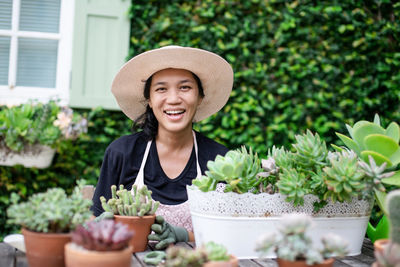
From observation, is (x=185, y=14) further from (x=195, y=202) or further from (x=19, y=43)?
A: (x=195, y=202)

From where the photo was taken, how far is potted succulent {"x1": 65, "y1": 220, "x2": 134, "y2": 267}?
0.81 m

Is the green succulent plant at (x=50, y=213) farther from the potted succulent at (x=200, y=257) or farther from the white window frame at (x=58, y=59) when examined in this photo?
the white window frame at (x=58, y=59)

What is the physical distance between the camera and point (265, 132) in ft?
11.9

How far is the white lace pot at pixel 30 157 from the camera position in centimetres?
308

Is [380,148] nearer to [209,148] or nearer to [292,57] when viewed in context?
[209,148]

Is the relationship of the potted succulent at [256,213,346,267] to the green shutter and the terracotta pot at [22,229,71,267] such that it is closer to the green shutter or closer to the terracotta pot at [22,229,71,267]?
the terracotta pot at [22,229,71,267]

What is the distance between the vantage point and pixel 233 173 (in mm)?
1105

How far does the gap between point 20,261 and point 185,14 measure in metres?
2.79

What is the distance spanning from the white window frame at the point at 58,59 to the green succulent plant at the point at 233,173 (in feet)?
8.37

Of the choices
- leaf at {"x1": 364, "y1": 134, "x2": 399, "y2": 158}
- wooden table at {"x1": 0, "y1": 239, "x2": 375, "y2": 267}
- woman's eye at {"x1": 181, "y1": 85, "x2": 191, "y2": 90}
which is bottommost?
wooden table at {"x1": 0, "y1": 239, "x2": 375, "y2": 267}

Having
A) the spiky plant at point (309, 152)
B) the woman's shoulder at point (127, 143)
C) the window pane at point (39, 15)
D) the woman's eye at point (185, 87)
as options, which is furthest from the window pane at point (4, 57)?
the spiky plant at point (309, 152)

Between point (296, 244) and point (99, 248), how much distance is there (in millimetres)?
410

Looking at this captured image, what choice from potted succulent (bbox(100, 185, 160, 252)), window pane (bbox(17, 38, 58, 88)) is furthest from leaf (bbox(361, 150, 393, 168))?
window pane (bbox(17, 38, 58, 88))

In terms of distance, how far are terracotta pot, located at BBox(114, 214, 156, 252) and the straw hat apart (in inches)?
34.1
